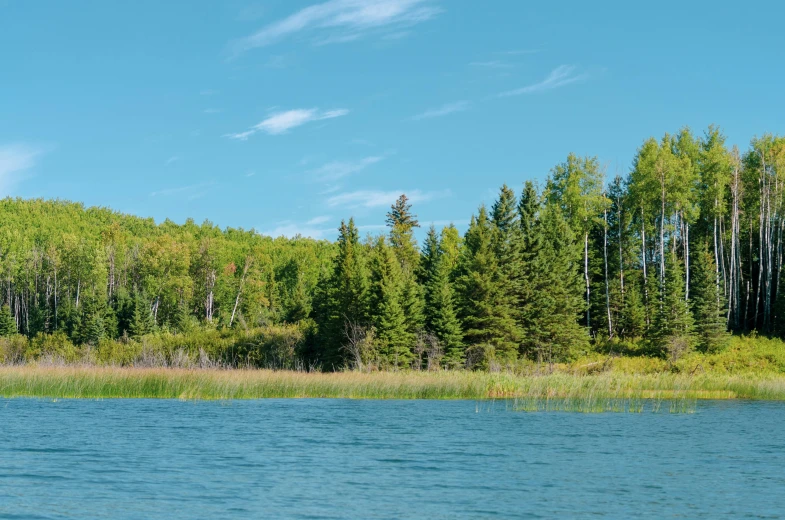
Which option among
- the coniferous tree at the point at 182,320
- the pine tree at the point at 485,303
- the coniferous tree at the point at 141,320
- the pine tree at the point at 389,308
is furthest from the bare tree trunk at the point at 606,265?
the coniferous tree at the point at 141,320

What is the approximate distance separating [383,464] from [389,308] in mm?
35971

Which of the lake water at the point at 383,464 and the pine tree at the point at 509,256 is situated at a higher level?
the pine tree at the point at 509,256

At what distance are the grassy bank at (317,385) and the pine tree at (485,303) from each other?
1579 centimetres

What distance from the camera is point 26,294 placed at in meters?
109

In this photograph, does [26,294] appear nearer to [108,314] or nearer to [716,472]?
[108,314]

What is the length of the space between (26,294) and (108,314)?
95.4 feet

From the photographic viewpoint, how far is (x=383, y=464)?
19.3 m

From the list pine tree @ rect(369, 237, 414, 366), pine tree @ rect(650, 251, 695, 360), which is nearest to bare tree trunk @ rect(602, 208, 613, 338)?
pine tree @ rect(650, 251, 695, 360)

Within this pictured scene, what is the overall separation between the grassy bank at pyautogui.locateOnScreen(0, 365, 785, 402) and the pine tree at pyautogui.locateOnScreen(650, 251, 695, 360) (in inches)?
536

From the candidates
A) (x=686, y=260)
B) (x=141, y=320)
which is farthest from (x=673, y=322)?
(x=141, y=320)

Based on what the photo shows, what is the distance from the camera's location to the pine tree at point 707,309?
55781 mm

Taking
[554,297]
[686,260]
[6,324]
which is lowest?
[6,324]

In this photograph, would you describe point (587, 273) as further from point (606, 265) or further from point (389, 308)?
point (389, 308)

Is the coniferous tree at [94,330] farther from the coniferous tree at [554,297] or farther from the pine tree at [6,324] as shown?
the coniferous tree at [554,297]
